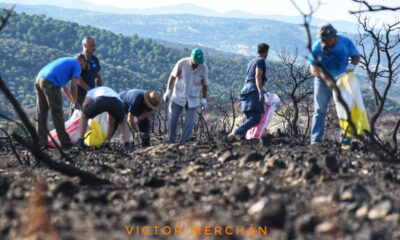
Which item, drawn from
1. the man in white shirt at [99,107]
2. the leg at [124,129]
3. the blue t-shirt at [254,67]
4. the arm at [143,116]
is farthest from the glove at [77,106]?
the blue t-shirt at [254,67]

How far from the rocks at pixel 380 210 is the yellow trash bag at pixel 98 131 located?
441 cm

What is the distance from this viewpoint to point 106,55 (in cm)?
9275

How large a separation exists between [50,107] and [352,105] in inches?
150

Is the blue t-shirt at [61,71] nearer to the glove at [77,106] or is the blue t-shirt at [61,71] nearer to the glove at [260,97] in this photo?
the glove at [77,106]

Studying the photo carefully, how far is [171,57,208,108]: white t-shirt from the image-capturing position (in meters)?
6.46

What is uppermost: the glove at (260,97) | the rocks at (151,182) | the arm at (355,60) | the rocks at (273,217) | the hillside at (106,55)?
the arm at (355,60)

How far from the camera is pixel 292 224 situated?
2742 millimetres

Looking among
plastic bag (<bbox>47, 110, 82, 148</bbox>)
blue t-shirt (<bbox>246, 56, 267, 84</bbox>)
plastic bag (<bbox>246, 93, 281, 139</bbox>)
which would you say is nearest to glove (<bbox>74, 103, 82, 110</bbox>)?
plastic bag (<bbox>47, 110, 82, 148</bbox>)

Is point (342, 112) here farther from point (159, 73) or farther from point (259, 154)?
point (159, 73)

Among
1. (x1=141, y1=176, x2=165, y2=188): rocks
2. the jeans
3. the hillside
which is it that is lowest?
the hillside

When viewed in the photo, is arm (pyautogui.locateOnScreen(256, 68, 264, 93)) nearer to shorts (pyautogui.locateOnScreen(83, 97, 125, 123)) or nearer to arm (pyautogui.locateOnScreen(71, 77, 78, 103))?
shorts (pyautogui.locateOnScreen(83, 97, 125, 123))

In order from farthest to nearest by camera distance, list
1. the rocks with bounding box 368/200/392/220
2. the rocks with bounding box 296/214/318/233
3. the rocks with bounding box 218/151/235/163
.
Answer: the rocks with bounding box 218/151/235/163 < the rocks with bounding box 368/200/392/220 < the rocks with bounding box 296/214/318/233

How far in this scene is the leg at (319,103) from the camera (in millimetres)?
5773

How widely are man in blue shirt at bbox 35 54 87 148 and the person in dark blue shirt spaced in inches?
29.1
